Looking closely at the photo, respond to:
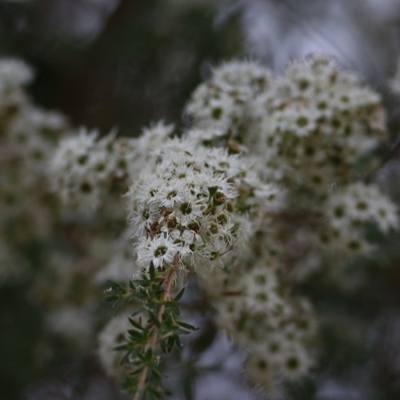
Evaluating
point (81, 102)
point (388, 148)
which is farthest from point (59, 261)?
point (388, 148)

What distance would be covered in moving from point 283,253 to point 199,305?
0.25 metres

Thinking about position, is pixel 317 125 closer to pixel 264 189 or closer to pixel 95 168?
pixel 264 189

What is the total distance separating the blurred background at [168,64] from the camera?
8.27 feet

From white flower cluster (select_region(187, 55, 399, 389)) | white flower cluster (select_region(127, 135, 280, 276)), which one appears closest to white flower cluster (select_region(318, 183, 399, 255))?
white flower cluster (select_region(187, 55, 399, 389))

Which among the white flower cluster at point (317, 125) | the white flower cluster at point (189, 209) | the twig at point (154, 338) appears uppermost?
the white flower cluster at point (317, 125)

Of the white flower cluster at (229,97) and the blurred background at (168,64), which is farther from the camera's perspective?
the blurred background at (168,64)

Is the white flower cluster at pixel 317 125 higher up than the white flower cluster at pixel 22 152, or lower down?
lower down

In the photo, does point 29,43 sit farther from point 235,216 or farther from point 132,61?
point 235,216

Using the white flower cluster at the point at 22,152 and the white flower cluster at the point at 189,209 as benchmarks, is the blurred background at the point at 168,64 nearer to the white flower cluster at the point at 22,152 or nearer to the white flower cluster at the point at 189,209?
the white flower cluster at the point at 22,152

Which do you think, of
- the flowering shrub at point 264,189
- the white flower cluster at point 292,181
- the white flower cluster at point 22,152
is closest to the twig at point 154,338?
the flowering shrub at point 264,189

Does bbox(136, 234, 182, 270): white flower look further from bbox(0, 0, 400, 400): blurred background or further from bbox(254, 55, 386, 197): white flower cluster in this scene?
bbox(0, 0, 400, 400): blurred background

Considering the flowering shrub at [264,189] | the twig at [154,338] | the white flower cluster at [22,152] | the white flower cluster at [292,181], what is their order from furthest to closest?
1. the white flower cluster at [22,152]
2. the white flower cluster at [292,181]
3. the flowering shrub at [264,189]
4. the twig at [154,338]

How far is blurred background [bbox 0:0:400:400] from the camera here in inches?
99.2

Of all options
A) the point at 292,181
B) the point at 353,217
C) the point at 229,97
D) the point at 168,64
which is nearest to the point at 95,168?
the point at 229,97
